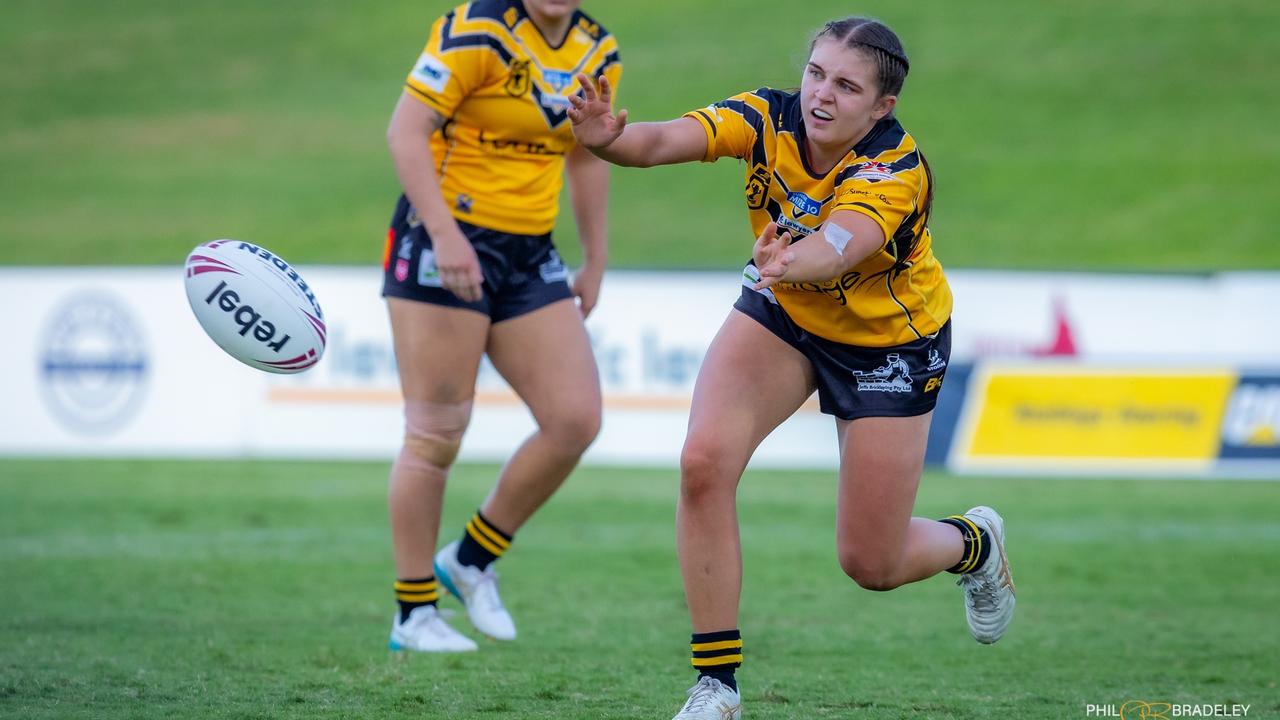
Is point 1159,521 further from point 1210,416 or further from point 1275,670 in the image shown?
point 1275,670

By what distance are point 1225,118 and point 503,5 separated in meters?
21.5

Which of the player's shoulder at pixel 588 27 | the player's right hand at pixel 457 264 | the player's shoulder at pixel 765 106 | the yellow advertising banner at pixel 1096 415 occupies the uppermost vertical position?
the yellow advertising banner at pixel 1096 415

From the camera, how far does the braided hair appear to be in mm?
3764

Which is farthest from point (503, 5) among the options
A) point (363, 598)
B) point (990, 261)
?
point (990, 261)

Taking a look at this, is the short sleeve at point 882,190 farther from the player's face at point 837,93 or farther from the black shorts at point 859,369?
the black shorts at point 859,369

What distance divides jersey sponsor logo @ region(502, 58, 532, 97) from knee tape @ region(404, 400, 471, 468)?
106 cm

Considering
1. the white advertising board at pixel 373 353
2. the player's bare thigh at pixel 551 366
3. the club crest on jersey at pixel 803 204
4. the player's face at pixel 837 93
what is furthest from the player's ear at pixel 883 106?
the white advertising board at pixel 373 353

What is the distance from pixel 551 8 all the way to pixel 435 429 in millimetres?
1445

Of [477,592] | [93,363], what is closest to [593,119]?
[477,592]

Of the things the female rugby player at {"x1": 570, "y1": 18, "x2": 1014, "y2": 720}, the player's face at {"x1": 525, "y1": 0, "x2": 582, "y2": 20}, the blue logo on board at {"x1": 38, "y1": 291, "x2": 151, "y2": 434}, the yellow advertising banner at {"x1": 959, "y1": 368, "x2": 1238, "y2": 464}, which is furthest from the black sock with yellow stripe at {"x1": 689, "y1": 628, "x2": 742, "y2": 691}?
the blue logo on board at {"x1": 38, "y1": 291, "x2": 151, "y2": 434}

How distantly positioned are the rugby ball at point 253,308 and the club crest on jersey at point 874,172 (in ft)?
5.71

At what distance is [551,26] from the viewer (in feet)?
16.2

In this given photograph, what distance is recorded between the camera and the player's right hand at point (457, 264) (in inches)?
185

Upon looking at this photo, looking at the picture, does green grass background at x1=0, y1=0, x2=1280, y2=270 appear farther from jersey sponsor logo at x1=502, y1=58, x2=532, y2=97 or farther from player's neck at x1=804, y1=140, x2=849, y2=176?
player's neck at x1=804, y1=140, x2=849, y2=176
